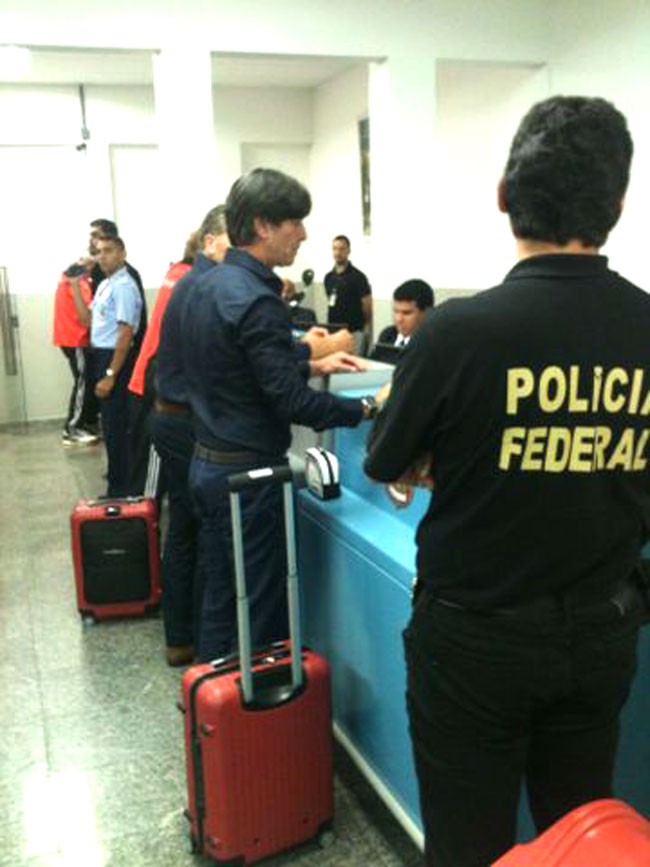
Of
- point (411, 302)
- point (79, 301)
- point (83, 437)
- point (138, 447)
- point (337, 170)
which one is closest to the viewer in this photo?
point (411, 302)

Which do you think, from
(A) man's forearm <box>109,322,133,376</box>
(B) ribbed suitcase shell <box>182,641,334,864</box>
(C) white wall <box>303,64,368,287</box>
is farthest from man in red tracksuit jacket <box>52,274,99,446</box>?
(B) ribbed suitcase shell <box>182,641,334,864</box>

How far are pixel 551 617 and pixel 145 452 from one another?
306 cm

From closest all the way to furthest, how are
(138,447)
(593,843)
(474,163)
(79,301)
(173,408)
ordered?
(593,843), (173,408), (138,447), (474,163), (79,301)

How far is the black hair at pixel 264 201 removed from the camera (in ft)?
→ 6.31

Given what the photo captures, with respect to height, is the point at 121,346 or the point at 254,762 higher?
the point at 121,346

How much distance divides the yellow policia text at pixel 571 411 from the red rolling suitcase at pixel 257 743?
2.41 ft

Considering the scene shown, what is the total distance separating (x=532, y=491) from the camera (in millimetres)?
1062

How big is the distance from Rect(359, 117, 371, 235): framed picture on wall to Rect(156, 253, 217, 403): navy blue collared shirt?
5028 mm

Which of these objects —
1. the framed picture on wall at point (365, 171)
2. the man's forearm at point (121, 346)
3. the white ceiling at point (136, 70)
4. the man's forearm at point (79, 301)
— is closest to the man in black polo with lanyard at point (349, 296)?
the framed picture on wall at point (365, 171)

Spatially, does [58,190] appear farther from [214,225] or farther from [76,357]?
[214,225]

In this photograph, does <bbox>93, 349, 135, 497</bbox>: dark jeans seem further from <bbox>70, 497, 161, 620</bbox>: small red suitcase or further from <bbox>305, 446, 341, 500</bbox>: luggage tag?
<bbox>305, 446, 341, 500</bbox>: luggage tag

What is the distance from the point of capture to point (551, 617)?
1096 mm

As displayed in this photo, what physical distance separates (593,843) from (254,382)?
141 cm

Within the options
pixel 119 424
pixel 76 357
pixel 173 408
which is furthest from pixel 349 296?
pixel 173 408
